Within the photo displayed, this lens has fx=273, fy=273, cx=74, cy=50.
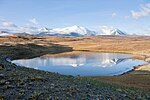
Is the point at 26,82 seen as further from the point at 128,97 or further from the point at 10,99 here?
the point at 128,97

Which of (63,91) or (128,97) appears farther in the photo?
(128,97)

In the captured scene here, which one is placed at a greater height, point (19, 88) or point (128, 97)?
point (19, 88)

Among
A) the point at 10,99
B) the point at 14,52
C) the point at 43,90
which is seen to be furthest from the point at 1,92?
the point at 14,52

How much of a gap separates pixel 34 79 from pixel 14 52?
3119 inches

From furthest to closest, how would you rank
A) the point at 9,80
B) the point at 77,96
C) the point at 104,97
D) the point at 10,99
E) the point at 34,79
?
1. the point at 34,79
2. the point at 9,80
3. the point at 104,97
4. the point at 77,96
5. the point at 10,99

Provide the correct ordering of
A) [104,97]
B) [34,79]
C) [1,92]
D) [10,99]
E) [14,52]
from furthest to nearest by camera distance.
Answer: [14,52] < [34,79] < [104,97] < [1,92] < [10,99]

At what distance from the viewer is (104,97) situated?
23016 mm

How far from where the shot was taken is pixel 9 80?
2452cm

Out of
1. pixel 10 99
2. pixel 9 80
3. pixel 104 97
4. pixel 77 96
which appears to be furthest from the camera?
pixel 9 80

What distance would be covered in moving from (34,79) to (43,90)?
4647 millimetres

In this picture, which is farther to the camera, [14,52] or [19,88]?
[14,52]

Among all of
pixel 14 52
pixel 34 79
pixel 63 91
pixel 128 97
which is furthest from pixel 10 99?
pixel 14 52

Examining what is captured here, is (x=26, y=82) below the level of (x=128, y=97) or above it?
above

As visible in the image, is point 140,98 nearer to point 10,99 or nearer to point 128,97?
point 128,97
